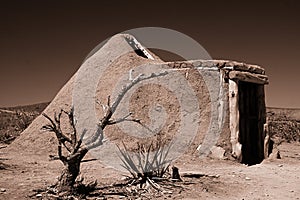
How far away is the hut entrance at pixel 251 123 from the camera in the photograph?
9.73 metres

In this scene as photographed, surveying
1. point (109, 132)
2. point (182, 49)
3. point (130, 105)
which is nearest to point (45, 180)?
point (109, 132)

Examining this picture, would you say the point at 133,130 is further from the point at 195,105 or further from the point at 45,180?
the point at 45,180

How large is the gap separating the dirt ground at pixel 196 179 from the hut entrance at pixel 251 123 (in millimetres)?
782

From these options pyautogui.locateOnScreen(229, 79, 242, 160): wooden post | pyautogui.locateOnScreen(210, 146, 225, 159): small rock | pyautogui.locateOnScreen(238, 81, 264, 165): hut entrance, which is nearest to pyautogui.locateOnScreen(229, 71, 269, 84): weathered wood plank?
pyautogui.locateOnScreen(229, 79, 242, 160): wooden post

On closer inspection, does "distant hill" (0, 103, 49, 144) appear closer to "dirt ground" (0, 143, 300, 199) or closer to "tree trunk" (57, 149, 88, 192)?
"dirt ground" (0, 143, 300, 199)

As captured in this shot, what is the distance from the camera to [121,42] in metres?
11.4

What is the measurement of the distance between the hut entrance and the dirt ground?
0.78 meters

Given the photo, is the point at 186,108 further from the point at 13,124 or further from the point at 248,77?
the point at 13,124

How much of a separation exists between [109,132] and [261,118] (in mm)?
4144

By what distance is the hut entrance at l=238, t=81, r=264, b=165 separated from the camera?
9727 millimetres

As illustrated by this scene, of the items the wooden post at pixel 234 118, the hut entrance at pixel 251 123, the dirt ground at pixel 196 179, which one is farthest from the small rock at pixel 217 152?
the hut entrance at pixel 251 123

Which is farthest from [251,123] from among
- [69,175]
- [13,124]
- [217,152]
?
[13,124]

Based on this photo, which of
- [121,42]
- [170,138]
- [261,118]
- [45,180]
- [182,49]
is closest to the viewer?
[45,180]

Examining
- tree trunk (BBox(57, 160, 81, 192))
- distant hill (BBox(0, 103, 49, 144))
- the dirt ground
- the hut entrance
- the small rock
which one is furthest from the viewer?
distant hill (BBox(0, 103, 49, 144))
